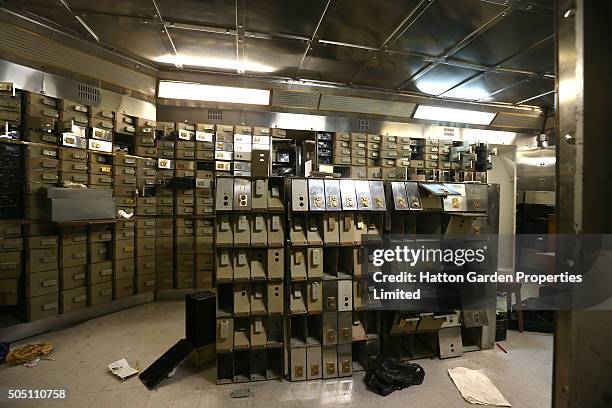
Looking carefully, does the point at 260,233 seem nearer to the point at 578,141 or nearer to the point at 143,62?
the point at 578,141

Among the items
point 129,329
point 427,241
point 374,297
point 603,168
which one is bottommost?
point 129,329

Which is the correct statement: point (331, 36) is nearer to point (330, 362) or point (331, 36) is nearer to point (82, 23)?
point (82, 23)

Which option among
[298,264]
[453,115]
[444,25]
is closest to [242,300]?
[298,264]

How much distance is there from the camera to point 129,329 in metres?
2.79

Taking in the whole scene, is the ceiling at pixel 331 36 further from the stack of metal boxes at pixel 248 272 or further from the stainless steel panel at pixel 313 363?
the stainless steel panel at pixel 313 363

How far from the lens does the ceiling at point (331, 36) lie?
240 cm

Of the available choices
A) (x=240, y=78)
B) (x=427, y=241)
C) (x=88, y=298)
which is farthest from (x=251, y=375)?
(x=240, y=78)

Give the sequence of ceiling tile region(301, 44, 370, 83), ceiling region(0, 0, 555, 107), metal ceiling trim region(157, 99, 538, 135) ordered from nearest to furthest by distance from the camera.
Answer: ceiling region(0, 0, 555, 107), ceiling tile region(301, 44, 370, 83), metal ceiling trim region(157, 99, 538, 135)

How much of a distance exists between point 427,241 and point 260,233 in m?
1.43

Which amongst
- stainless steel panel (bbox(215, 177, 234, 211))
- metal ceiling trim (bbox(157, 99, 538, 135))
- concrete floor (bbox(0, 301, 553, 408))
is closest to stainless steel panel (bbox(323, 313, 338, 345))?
concrete floor (bbox(0, 301, 553, 408))

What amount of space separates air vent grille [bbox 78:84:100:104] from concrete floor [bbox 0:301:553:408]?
2578 millimetres

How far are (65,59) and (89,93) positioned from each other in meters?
0.37

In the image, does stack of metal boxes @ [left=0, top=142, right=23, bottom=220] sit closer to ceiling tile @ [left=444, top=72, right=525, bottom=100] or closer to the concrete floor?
the concrete floor

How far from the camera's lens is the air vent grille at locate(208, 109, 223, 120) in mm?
3842
